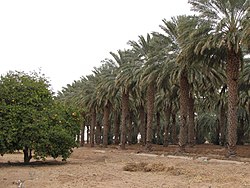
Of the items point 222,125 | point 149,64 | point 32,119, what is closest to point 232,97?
point 149,64

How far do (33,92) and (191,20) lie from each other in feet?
41.3

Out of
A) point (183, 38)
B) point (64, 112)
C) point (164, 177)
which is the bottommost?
point (164, 177)

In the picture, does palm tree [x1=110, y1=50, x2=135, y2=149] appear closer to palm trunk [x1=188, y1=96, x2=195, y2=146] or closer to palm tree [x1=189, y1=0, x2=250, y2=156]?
palm trunk [x1=188, y1=96, x2=195, y2=146]

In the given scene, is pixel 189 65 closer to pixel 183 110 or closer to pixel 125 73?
pixel 183 110

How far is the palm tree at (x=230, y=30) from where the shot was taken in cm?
2669

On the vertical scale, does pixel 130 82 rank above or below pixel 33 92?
above

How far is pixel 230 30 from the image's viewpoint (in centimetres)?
2744

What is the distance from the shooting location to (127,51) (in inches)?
1759

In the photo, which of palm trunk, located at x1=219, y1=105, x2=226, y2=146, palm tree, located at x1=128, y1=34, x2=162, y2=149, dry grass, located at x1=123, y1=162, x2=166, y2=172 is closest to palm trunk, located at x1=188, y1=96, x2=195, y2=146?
palm trunk, located at x1=219, y1=105, x2=226, y2=146

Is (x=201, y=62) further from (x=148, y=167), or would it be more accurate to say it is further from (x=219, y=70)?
(x=148, y=167)

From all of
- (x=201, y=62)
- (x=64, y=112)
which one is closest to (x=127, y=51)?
(x=201, y=62)

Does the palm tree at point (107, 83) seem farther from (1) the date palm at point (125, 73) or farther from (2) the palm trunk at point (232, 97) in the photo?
(2) the palm trunk at point (232, 97)

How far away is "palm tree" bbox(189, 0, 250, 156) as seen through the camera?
1051 inches

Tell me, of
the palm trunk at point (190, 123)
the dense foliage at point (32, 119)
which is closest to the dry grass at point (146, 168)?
the dense foliage at point (32, 119)
